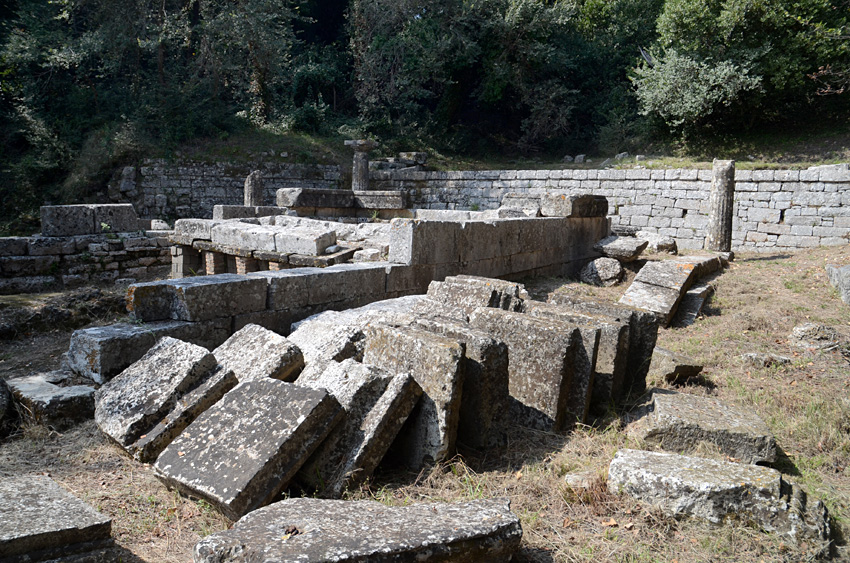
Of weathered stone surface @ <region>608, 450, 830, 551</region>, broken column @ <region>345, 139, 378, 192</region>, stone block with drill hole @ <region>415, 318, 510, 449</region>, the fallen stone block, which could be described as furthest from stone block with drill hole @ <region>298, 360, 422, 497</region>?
broken column @ <region>345, 139, 378, 192</region>

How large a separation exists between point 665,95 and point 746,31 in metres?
3.12

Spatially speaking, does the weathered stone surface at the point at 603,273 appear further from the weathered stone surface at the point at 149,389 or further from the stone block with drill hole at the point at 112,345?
the weathered stone surface at the point at 149,389

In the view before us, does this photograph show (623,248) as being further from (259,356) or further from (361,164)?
(361,164)

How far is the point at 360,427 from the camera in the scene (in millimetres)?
3582

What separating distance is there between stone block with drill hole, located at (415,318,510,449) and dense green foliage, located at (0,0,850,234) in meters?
19.3

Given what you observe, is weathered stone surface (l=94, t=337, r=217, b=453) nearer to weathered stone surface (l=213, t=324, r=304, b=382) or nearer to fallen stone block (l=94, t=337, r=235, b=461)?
fallen stone block (l=94, t=337, r=235, b=461)

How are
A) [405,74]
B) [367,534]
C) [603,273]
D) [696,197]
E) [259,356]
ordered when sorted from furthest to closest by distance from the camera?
1. [405,74]
2. [696,197]
3. [603,273]
4. [259,356]
5. [367,534]

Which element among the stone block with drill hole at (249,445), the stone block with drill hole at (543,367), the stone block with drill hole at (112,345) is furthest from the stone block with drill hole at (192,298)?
the stone block with drill hole at (543,367)

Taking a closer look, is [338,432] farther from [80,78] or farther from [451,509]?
[80,78]

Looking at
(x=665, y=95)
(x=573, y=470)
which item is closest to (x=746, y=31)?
(x=665, y=95)

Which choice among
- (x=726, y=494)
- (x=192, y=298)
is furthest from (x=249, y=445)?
(x=726, y=494)

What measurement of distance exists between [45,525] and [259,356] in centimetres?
197

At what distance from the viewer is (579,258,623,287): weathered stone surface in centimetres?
1066

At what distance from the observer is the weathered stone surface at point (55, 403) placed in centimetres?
430
